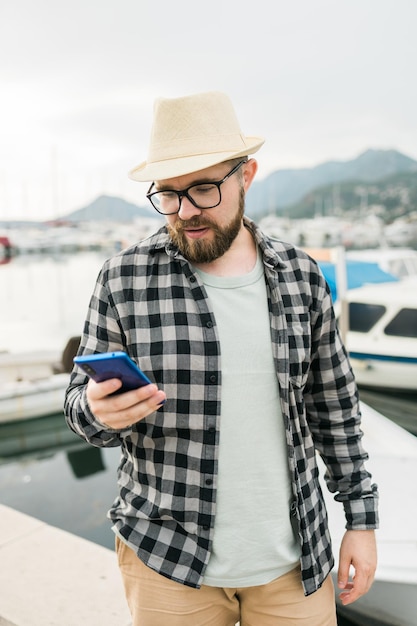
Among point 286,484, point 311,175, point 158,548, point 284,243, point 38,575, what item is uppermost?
point 311,175

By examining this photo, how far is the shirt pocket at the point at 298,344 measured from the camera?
128 cm

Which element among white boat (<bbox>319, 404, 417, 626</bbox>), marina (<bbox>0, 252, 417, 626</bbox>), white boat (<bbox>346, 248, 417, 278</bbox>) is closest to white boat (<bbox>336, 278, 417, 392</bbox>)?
marina (<bbox>0, 252, 417, 626</bbox>)

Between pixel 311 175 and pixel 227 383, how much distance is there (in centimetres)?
12669

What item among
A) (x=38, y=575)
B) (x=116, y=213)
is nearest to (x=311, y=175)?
(x=116, y=213)

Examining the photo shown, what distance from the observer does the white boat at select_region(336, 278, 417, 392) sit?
983cm

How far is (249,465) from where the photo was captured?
1.23m

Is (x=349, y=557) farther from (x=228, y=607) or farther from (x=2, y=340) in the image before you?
(x=2, y=340)

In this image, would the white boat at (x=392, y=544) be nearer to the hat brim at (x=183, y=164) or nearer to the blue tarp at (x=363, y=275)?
the hat brim at (x=183, y=164)

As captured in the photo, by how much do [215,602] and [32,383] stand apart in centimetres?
769

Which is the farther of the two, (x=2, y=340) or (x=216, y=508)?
(x=2, y=340)

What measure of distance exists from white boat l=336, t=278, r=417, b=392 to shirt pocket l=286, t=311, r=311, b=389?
888 centimetres

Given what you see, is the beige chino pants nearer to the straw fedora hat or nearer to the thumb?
the thumb

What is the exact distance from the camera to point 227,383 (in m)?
1.22

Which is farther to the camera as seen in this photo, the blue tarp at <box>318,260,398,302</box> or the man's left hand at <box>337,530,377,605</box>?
the blue tarp at <box>318,260,398,302</box>
